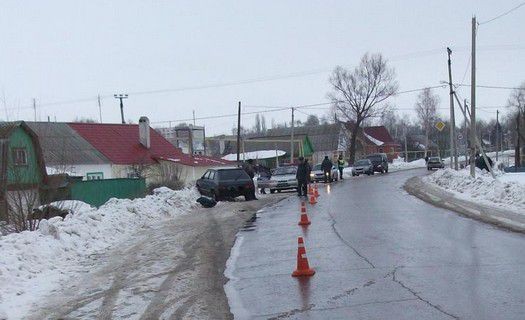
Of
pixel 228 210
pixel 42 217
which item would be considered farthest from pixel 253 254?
pixel 228 210

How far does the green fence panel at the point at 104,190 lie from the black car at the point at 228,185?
3.27 m

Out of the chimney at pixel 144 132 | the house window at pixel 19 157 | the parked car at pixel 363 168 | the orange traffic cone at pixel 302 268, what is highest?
the chimney at pixel 144 132

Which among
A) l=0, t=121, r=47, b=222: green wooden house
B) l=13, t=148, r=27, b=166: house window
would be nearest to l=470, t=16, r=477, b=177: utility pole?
l=13, t=148, r=27, b=166: house window

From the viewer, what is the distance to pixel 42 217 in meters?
15.3

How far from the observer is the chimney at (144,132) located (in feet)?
161

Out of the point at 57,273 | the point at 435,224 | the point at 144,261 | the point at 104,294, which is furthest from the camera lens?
the point at 435,224

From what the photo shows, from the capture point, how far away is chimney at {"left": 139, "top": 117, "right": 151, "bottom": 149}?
161 feet

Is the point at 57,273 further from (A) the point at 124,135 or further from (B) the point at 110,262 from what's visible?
(A) the point at 124,135

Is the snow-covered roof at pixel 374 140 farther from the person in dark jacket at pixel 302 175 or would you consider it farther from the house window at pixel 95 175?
the person in dark jacket at pixel 302 175

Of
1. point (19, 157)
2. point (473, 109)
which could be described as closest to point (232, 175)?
point (19, 157)

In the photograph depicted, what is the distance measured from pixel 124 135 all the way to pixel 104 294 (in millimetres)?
42273

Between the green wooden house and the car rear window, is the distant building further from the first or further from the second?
the green wooden house

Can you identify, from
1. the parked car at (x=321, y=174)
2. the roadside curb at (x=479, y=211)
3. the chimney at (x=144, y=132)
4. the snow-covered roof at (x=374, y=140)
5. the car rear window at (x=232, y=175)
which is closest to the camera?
the roadside curb at (x=479, y=211)

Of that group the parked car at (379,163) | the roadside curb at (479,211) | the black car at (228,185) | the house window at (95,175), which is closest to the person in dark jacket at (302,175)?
the black car at (228,185)
